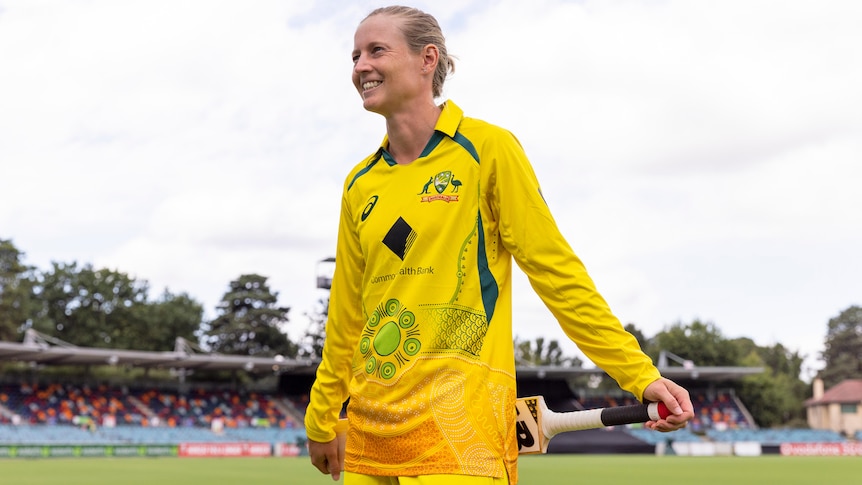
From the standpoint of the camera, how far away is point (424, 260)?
2768 millimetres

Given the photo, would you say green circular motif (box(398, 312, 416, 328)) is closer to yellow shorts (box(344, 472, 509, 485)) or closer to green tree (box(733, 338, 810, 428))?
yellow shorts (box(344, 472, 509, 485))

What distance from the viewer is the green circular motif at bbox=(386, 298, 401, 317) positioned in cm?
280

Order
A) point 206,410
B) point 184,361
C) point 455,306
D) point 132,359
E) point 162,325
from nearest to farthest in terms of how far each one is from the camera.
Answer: point 455,306, point 132,359, point 184,361, point 206,410, point 162,325

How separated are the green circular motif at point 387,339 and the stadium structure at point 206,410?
126ft

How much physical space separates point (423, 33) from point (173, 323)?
76.5m

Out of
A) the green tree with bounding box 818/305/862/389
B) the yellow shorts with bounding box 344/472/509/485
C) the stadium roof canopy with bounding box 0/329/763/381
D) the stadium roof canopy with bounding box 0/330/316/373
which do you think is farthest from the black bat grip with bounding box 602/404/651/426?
the green tree with bounding box 818/305/862/389

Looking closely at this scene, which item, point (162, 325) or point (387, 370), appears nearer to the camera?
point (387, 370)

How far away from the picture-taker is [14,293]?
70.3m

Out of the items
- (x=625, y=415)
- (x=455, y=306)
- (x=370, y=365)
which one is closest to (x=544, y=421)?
(x=625, y=415)

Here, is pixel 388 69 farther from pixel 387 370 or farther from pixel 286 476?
pixel 286 476

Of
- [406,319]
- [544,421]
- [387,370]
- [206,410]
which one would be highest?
[406,319]

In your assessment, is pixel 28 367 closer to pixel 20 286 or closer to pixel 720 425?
pixel 20 286

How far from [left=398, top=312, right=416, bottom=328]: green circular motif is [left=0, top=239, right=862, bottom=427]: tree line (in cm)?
6711

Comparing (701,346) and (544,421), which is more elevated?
(701,346)
